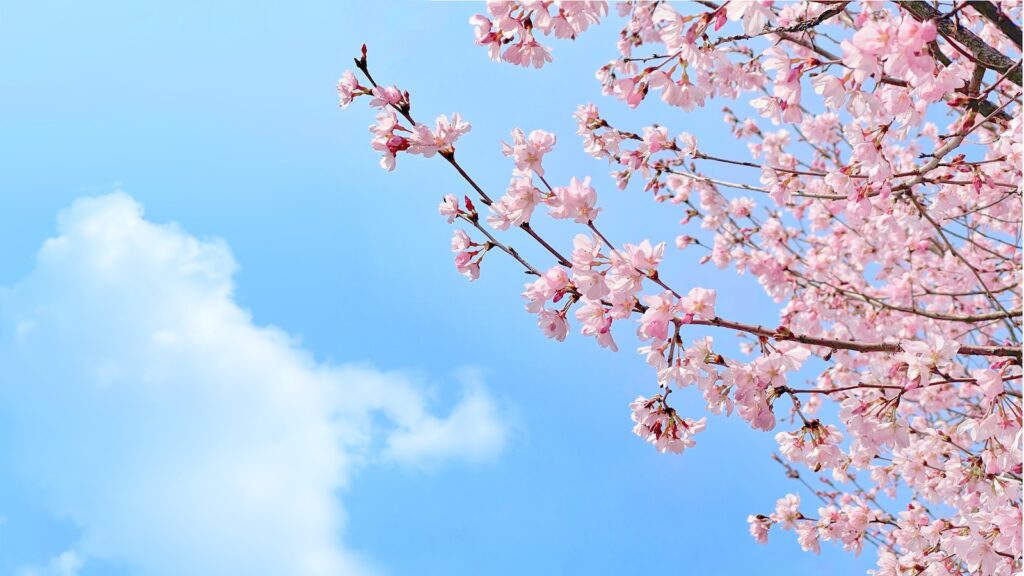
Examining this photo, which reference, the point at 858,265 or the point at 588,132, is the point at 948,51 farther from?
the point at 858,265

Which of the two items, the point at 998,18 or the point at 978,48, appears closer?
the point at 998,18

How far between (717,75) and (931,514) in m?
3.54

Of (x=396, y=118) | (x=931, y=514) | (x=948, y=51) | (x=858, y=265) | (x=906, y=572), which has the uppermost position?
(x=858, y=265)

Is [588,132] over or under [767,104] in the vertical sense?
over

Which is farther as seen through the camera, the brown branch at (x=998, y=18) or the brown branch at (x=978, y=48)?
the brown branch at (x=978, y=48)

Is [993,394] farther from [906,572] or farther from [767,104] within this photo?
[906,572]

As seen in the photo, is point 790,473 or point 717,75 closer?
point 717,75

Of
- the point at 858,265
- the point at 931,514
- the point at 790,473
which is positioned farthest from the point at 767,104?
the point at 858,265

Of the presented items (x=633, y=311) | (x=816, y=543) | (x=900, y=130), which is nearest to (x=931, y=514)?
(x=816, y=543)

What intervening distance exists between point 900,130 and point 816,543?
11.1 feet

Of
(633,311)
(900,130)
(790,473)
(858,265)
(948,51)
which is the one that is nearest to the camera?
(633,311)

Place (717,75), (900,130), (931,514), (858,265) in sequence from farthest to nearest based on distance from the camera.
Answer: (858,265)
(717,75)
(931,514)
(900,130)

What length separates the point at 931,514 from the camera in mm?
4234

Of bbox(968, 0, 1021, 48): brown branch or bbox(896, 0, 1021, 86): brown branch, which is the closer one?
bbox(968, 0, 1021, 48): brown branch
